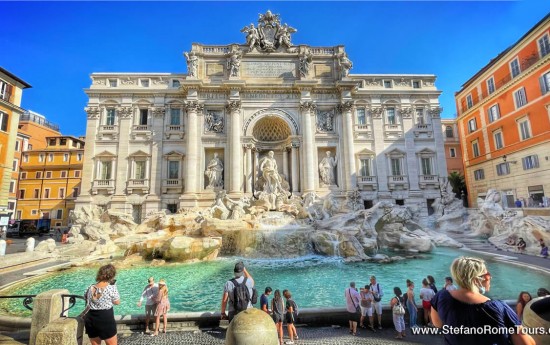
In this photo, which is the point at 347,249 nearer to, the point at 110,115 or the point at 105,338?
the point at 105,338

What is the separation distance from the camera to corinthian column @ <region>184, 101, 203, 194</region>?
811 inches

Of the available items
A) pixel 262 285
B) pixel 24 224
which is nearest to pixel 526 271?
pixel 262 285

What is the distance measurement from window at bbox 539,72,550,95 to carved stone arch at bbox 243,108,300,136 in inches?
677

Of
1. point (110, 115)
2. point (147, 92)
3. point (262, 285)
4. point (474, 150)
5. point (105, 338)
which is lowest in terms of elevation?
point (262, 285)

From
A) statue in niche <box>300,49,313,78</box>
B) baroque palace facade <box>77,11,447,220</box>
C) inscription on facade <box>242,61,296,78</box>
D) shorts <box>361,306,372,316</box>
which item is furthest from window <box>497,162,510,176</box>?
shorts <box>361,306,372,316</box>

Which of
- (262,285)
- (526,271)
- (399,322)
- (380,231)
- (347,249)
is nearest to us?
(399,322)

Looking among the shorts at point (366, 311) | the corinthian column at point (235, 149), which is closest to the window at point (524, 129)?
the corinthian column at point (235, 149)

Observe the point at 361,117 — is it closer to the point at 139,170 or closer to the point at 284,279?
the point at 284,279

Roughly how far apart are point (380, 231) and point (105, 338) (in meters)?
14.8

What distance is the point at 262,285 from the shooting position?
27.3 feet

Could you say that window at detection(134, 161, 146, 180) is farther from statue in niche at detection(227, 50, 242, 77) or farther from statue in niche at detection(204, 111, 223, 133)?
statue in niche at detection(227, 50, 242, 77)

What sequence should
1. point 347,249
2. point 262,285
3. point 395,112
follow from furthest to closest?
point 395,112 < point 347,249 < point 262,285

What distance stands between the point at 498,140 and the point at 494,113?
7.92 feet

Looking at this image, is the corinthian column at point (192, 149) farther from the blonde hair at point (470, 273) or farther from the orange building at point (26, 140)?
the orange building at point (26, 140)
